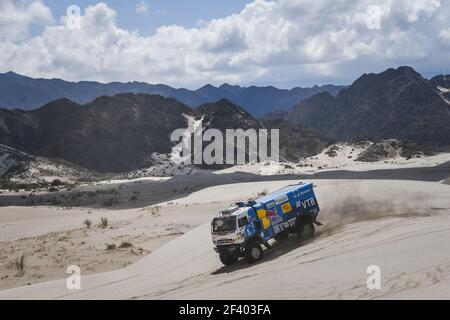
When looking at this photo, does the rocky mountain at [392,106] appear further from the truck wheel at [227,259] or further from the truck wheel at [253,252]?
the truck wheel at [253,252]

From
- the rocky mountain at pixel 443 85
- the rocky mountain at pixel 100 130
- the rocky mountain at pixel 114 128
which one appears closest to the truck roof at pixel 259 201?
the rocky mountain at pixel 114 128

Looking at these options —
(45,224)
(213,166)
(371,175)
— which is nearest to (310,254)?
(45,224)

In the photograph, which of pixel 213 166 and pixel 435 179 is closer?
pixel 435 179

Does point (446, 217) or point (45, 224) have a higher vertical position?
point (446, 217)

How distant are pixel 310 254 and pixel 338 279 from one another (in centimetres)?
399

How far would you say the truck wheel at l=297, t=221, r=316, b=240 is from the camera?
22.2m

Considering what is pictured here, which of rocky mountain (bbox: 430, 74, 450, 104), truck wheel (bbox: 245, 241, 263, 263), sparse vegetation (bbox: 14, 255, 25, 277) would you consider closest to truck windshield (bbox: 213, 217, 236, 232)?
truck wheel (bbox: 245, 241, 263, 263)

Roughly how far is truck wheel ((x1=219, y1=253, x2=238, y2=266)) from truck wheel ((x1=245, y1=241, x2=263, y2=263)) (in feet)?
2.32

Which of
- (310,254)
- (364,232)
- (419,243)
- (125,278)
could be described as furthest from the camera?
(125,278)

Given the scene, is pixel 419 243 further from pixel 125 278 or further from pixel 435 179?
pixel 435 179

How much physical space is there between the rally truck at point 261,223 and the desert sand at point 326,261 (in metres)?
0.50

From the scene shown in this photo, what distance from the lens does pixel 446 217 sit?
2089 cm

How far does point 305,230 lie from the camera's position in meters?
22.5

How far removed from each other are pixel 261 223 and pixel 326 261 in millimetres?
4398
